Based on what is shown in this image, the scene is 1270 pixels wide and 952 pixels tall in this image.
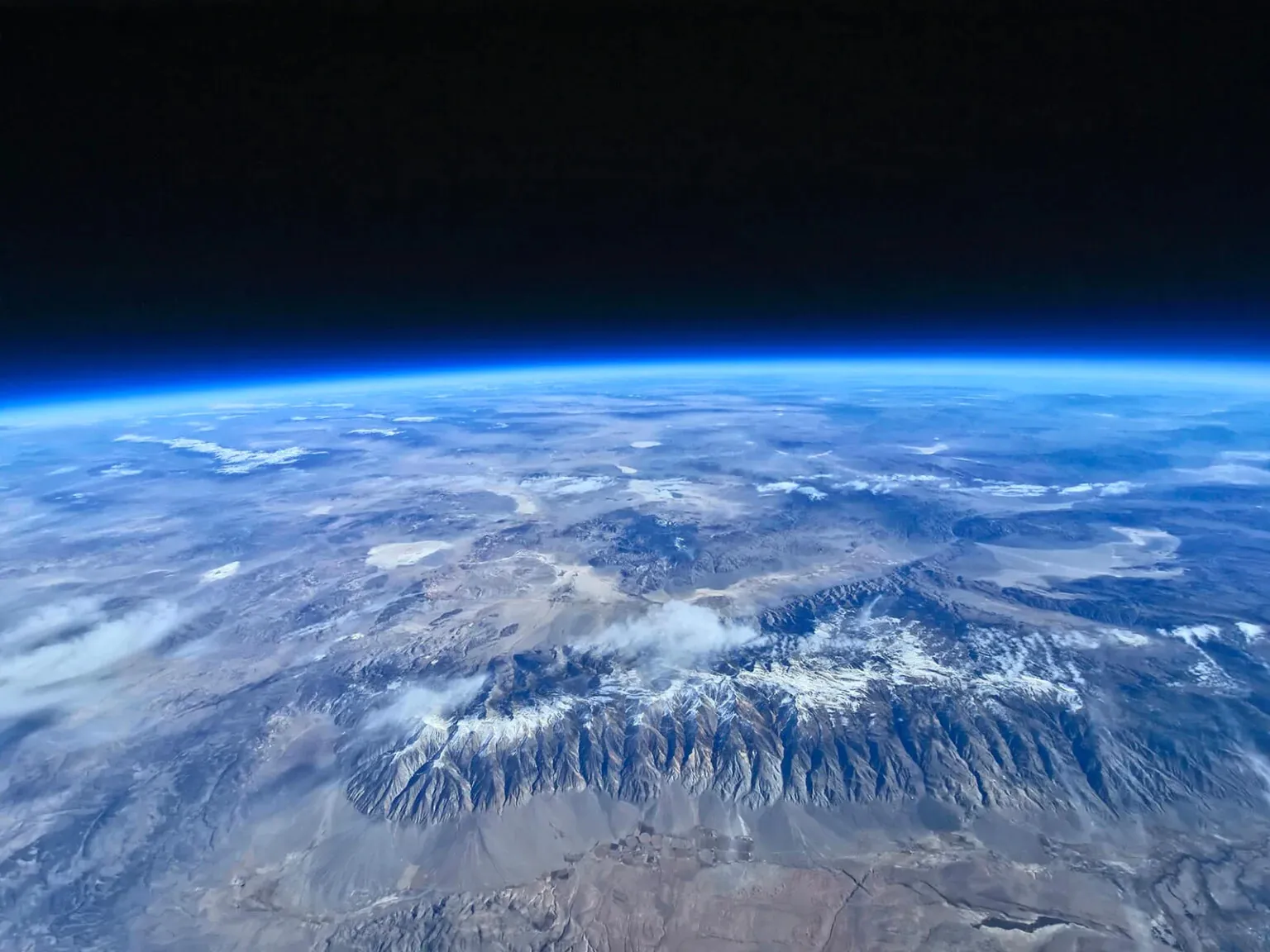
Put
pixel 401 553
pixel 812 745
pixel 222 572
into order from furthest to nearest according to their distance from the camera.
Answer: pixel 401 553
pixel 222 572
pixel 812 745

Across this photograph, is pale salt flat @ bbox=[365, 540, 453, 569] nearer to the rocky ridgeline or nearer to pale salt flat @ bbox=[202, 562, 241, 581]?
pale salt flat @ bbox=[202, 562, 241, 581]

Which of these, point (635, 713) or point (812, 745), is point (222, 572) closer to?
point (635, 713)

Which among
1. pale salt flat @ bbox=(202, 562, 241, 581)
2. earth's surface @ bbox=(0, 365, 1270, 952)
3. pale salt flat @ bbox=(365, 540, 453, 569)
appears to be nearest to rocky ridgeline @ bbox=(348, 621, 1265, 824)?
earth's surface @ bbox=(0, 365, 1270, 952)

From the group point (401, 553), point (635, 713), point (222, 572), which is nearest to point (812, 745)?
point (635, 713)

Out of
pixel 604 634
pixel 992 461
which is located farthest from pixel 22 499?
pixel 992 461

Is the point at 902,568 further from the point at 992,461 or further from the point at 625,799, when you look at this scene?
the point at 992,461

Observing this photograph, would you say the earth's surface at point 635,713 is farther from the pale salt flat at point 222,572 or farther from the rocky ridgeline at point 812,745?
the pale salt flat at point 222,572

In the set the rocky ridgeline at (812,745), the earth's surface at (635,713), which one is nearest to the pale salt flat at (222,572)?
the earth's surface at (635,713)
